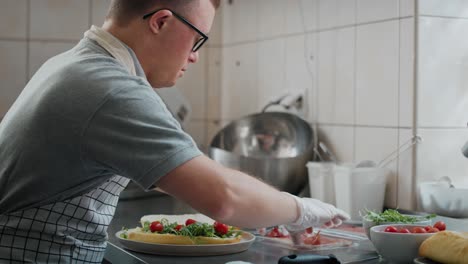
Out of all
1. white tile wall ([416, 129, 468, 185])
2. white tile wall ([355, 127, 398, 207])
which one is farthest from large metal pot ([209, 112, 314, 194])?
white tile wall ([416, 129, 468, 185])

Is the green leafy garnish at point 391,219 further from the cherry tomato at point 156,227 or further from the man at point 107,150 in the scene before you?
the cherry tomato at point 156,227

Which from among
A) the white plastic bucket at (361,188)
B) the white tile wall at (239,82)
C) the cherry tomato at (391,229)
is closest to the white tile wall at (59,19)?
the white tile wall at (239,82)

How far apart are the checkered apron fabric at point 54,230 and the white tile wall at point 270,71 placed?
3.82ft

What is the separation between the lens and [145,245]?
4.48ft

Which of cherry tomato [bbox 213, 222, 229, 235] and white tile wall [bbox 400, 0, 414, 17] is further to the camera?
white tile wall [bbox 400, 0, 414, 17]

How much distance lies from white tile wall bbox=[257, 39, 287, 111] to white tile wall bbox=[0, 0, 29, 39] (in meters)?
0.86

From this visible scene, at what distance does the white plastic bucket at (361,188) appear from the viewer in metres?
1.80

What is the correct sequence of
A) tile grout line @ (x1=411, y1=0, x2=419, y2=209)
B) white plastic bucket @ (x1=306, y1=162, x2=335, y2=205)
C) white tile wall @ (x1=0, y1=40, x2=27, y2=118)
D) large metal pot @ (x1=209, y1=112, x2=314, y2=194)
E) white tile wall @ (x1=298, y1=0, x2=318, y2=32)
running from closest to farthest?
1. tile grout line @ (x1=411, y1=0, x2=419, y2=209)
2. white plastic bucket @ (x1=306, y1=162, x2=335, y2=205)
3. large metal pot @ (x1=209, y1=112, x2=314, y2=194)
4. white tile wall @ (x1=298, y1=0, x2=318, y2=32)
5. white tile wall @ (x1=0, y1=40, x2=27, y2=118)

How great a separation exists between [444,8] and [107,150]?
3.67 ft

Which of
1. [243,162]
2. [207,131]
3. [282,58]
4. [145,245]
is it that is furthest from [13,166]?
[207,131]

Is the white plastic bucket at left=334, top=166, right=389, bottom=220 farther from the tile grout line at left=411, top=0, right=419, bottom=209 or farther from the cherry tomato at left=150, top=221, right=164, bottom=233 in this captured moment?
the cherry tomato at left=150, top=221, right=164, bottom=233

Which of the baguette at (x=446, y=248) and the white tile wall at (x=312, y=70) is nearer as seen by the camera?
the baguette at (x=446, y=248)

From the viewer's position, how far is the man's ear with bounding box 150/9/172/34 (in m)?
1.19

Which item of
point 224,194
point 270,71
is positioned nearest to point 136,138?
point 224,194
